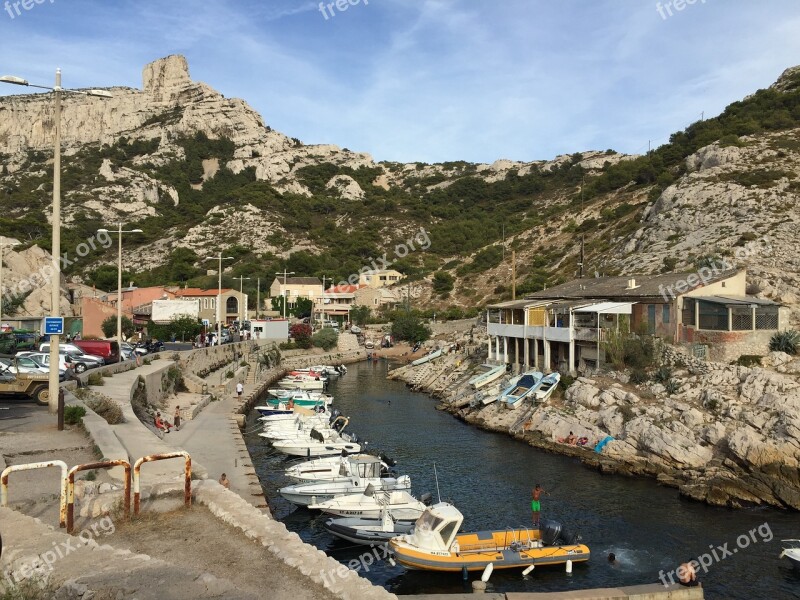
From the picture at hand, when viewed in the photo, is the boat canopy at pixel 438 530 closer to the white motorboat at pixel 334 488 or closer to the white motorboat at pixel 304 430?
the white motorboat at pixel 334 488

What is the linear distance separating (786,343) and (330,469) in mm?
27052

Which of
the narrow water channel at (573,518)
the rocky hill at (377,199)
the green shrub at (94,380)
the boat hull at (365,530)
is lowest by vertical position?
the narrow water channel at (573,518)

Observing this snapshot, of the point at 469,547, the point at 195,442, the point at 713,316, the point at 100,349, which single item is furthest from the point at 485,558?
the point at 100,349

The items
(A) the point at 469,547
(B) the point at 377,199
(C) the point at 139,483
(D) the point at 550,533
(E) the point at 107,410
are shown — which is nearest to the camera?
(C) the point at 139,483

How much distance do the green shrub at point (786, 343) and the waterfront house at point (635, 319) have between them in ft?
1.72

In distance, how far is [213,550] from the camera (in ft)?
28.4

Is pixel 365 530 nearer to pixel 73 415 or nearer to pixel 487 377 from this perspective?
pixel 73 415

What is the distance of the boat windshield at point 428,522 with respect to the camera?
1856 cm

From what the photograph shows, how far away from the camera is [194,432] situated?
3003 centimetres

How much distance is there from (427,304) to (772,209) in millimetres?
54147

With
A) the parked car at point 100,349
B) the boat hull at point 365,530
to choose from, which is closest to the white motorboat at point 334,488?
the boat hull at point 365,530

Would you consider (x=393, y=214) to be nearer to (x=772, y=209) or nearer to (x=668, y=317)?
(x=772, y=209)

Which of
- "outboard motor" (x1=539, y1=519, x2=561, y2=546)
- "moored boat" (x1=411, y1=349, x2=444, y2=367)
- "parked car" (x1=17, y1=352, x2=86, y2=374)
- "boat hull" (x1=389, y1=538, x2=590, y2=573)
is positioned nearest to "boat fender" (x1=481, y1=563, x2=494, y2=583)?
"boat hull" (x1=389, y1=538, x2=590, y2=573)

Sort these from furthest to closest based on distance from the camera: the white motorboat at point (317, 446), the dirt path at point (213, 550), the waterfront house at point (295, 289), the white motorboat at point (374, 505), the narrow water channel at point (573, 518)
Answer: the waterfront house at point (295, 289) → the white motorboat at point (317, 446) → the white motorboat at point (374, 505) → the narrow water channel at point (573, 518) → the dirt path at point (213, 550)
